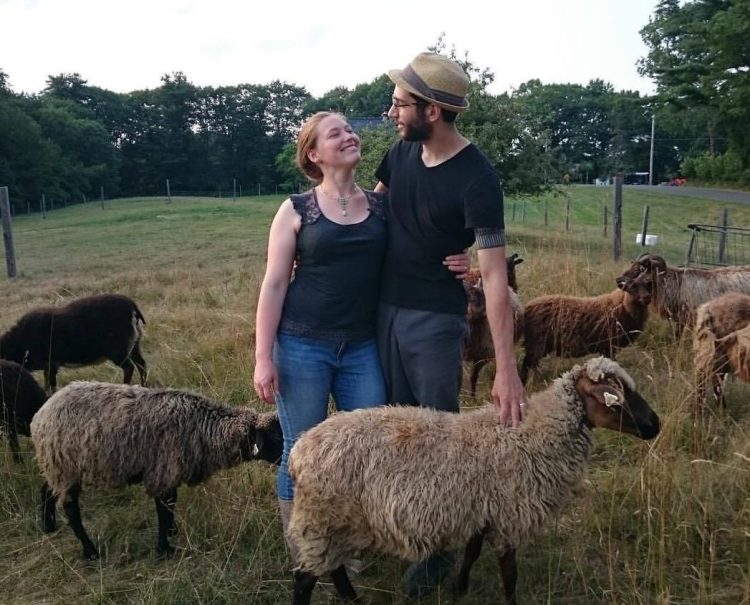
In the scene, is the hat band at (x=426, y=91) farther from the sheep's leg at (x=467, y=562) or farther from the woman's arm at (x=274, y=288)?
the sheep's leg at (x=467, y=562)

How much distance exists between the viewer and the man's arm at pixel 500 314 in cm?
287

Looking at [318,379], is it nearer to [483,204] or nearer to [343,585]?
[343,585]

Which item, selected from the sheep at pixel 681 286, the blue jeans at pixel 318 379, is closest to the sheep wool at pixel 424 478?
the blue jeans at pixel 318 379

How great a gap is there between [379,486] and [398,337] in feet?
2.37

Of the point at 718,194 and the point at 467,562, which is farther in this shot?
the point at 718,194

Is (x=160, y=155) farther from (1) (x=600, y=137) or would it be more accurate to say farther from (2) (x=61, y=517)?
(2) (x=61, y=517)

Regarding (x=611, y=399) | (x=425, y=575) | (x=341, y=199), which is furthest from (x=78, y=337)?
(x=611, y=399)

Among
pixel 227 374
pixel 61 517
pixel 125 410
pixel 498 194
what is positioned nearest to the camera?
pixel 498 194

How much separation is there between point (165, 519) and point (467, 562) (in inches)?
76.2

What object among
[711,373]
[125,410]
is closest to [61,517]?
[125,410]

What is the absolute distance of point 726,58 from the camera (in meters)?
41.3

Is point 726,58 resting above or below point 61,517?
above

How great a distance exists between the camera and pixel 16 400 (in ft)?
16.9

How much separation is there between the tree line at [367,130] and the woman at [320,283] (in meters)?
14.4
